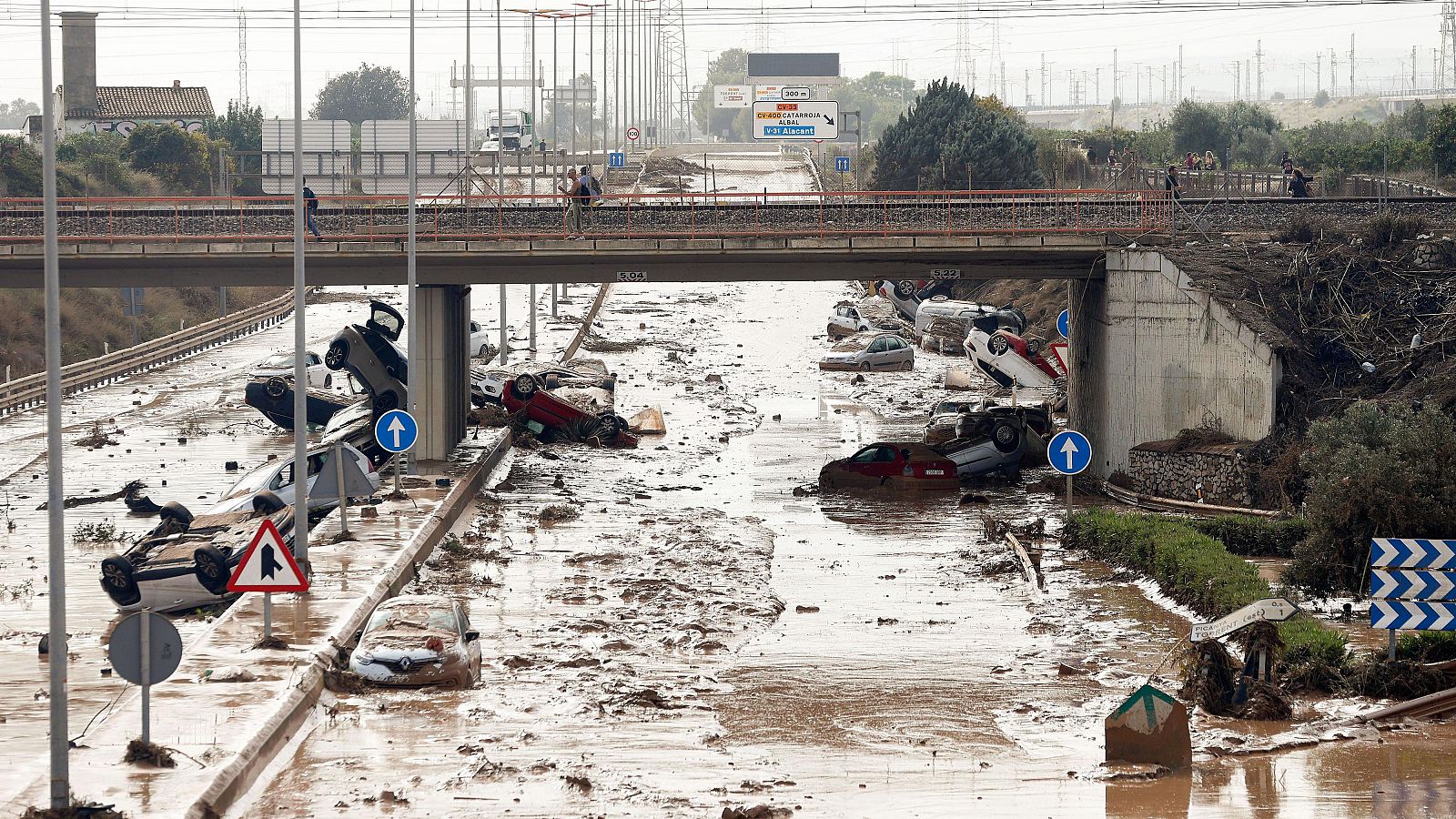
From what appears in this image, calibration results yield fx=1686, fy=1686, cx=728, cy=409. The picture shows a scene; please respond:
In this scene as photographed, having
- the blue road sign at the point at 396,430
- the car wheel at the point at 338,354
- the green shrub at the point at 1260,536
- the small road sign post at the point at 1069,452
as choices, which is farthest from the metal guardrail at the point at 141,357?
the green shrub at the point at 1260,536

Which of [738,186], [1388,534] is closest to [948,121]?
[738,186]

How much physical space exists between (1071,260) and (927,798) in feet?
80.1

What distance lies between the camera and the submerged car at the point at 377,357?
34.3 meters

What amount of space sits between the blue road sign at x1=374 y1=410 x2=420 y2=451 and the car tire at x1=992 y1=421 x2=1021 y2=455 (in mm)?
13855

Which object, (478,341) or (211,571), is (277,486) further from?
(478,341)

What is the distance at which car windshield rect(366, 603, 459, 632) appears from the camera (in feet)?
63.4

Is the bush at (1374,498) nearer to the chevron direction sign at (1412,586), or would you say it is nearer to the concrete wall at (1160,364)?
the chevron direction sign at (1412,586)

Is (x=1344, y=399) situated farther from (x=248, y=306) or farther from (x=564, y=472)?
(x=248, y=306)

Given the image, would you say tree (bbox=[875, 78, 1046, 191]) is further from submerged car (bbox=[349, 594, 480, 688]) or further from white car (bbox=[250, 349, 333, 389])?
submerged car (bbox=[349, 594, 480, 688])

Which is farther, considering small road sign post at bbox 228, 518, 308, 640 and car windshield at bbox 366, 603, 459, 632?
car windshield at bbox 366, 603, 459, 632

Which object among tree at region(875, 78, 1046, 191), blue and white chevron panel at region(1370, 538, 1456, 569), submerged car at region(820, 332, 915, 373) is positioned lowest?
blue and white chevron panel at region(1370, 538, 1456, 569)

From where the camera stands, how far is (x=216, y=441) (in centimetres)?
4278

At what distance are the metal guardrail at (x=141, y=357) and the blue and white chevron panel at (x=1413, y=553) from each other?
3823cm

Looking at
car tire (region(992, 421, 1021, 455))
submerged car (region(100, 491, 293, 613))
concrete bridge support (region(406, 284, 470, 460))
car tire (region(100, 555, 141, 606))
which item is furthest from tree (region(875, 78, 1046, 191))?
car tire (region(100, 555, 141, 606))
